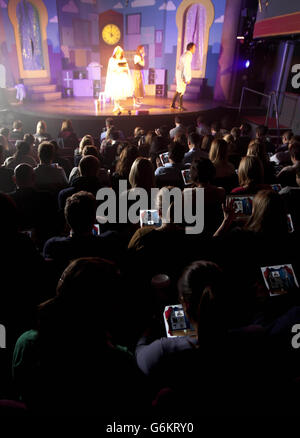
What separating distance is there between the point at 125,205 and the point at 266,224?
113 cm

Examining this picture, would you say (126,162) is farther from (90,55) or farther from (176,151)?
(90,55)

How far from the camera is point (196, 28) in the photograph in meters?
9.28

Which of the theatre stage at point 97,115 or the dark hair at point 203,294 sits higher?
the dark hair at point 203,294

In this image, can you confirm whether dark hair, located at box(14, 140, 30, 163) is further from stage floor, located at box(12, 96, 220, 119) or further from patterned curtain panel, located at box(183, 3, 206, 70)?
patterned curtain panel, located at box(183, 3, 206, 70)

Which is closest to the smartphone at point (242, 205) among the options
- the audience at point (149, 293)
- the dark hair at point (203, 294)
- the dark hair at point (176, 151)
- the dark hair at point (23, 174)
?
the audience at point (149, 293)

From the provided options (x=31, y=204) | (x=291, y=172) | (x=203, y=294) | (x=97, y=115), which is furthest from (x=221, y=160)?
(x=97, y=115)

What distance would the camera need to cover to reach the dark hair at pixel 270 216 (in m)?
1.81

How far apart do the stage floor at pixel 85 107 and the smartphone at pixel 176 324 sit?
645 cm

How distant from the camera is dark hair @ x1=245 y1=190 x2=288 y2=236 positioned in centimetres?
181

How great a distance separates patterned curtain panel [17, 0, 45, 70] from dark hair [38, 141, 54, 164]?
778cm

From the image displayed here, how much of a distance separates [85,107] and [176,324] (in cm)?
780

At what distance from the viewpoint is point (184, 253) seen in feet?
6.07

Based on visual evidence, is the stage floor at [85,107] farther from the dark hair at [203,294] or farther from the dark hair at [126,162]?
the dark hair at [203,294]

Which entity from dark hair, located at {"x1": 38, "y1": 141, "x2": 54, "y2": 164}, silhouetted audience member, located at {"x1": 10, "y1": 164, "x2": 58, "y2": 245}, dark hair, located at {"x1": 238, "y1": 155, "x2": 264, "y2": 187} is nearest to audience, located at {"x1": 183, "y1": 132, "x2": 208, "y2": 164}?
dark hair, located at {"x1": 238, "y1": 155, "x2": 264, "y2": 187}
